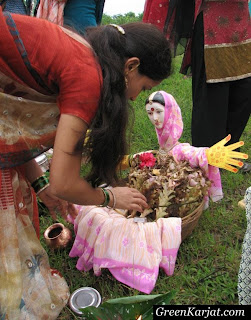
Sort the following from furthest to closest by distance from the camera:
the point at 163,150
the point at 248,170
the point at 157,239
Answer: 1. the point at 248,170
2. the point at 163,150
3. the point at 157,239

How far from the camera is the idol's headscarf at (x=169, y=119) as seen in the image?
2297 mm

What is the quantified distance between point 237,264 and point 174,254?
389 millimetres

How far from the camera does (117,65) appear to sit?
1.17 m

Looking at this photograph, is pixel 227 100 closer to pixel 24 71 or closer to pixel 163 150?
pixel 163 150

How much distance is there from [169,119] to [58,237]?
104cm

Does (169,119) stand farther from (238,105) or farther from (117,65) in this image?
(117,65)

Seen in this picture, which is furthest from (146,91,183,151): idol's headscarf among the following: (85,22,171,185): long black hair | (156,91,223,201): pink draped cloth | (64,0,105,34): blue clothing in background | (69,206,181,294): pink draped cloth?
(85,22,171,185): long black hair

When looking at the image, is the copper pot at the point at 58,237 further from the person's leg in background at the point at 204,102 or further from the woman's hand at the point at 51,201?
the person's leg in background at the point at 204,102

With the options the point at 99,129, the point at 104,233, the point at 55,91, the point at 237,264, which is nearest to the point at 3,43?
the point at 55,91

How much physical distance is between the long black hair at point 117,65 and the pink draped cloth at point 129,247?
0.79 meters

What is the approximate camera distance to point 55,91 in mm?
1256

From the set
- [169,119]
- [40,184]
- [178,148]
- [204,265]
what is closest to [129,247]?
[204,265]

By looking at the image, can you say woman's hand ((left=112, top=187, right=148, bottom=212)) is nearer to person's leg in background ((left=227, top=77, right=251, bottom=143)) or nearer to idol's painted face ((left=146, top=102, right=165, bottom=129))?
idol's painted face ((left=146, top=102, right=165, bottom=129))

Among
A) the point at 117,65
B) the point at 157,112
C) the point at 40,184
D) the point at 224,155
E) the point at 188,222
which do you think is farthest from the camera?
the point at 157,112
